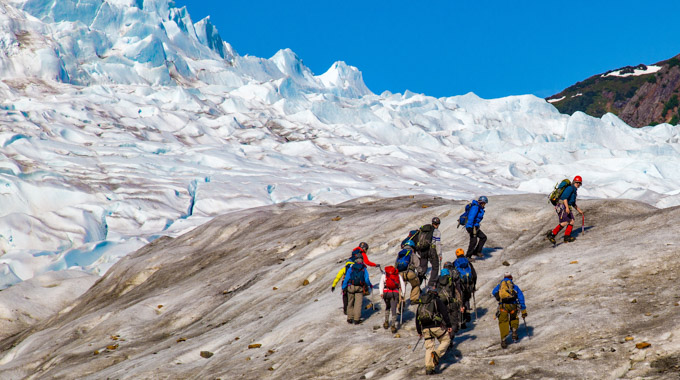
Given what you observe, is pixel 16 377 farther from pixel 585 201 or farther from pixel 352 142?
pixel 352 142

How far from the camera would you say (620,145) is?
120438mm

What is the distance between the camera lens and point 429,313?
12.1 metres

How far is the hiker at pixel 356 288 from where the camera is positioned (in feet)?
52.3

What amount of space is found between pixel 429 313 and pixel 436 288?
636mm

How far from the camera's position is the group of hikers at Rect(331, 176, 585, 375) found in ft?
39.9

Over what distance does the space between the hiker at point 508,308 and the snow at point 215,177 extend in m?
0.77

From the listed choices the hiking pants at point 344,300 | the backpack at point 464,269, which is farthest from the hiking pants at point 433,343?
the hiking pants at point 344,300

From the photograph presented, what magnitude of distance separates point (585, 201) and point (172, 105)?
104 m

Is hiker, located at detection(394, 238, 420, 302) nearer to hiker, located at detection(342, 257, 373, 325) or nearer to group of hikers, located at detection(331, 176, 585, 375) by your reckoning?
group of hikers, located at detection(331, 176, 585, 375)

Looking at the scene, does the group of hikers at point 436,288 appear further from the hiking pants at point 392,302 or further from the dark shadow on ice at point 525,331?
the dark shadow on ice at point 525,331

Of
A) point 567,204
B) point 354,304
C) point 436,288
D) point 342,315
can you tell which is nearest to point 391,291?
point 354,304

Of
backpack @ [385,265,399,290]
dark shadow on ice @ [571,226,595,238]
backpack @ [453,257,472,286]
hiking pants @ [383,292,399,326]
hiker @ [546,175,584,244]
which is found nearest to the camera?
backpack @ [453,257,472,286]

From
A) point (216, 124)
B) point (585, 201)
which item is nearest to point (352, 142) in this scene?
point (216, 124)

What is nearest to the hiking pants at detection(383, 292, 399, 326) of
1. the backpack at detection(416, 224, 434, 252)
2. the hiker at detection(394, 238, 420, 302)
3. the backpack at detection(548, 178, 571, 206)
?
the hiker at detection(394, 238, 420, 302)
